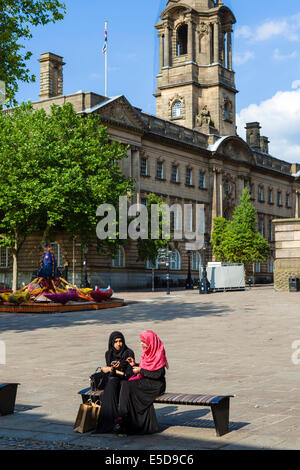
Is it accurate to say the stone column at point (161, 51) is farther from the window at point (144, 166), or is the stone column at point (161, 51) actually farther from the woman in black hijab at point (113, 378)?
the woman in black hijab at point (113, 378)

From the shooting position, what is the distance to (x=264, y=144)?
82062mm

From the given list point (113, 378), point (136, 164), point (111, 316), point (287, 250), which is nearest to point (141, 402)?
point (113, 378)

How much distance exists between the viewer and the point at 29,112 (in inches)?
1756

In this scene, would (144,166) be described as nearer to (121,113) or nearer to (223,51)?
(121,113)

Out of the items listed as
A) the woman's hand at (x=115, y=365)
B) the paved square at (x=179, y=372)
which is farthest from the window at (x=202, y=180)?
the woman's hand at (x=115, y=365)

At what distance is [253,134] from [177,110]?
16.8 metres

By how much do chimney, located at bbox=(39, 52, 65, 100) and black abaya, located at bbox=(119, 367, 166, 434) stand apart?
47.6m

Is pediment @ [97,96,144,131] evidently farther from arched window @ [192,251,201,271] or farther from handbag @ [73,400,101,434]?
handbag @ [73,400,101,434]

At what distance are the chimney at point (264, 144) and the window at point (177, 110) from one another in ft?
59.1

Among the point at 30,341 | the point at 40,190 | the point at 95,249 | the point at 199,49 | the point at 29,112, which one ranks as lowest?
the point at 30,341

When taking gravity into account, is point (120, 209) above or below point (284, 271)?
above
